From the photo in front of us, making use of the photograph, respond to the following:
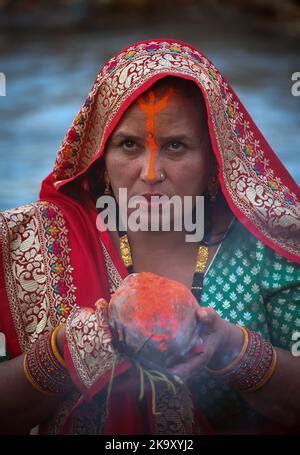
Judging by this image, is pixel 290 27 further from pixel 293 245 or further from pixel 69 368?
pixel 69 368

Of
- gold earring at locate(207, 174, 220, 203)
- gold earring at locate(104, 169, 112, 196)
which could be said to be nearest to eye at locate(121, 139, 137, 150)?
gold earring at locate(104, 169, 112, 196)

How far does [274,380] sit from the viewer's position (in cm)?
159

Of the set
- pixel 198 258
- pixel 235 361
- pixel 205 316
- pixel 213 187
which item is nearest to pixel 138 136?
pixel 213 187

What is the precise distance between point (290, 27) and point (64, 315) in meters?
1.07

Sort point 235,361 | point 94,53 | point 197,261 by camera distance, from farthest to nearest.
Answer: point 94,53, point 197,261, point 235,361

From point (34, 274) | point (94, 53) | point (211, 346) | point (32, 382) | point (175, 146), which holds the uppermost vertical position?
point (94, 53)

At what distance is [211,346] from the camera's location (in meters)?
1.44

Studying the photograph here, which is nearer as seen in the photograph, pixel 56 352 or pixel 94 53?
pixel 56 352

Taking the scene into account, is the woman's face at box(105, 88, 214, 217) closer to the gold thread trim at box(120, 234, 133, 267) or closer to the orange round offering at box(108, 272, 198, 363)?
the gold thread trim at box(120, 234, 133, 267)

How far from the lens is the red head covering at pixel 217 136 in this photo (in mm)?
1646

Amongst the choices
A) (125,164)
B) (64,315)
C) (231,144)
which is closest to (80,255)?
(64,315)

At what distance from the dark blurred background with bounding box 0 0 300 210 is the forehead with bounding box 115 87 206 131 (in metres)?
0.31

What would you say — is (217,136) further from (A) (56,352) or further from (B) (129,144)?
(A) (56,352)

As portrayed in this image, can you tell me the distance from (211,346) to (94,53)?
97cm
